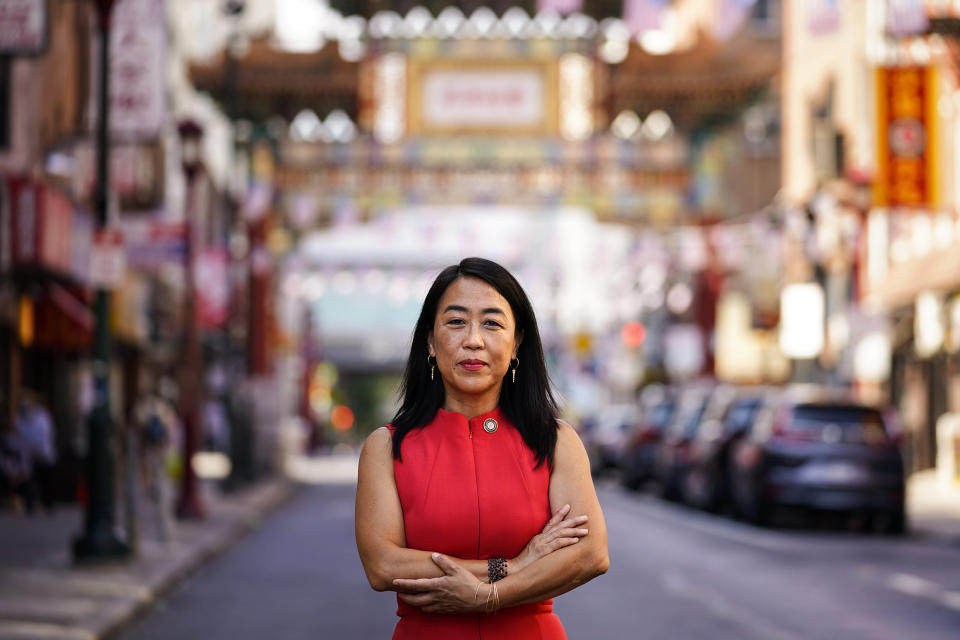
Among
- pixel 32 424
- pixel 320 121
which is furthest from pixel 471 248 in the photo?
pixel 32 424

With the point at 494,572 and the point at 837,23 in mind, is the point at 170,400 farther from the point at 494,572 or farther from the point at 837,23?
the point at 494,572

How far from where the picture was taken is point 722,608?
1363 centimetres

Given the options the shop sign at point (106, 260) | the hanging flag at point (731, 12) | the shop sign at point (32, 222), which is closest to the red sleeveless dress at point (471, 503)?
the shop sign at point (106, 260)

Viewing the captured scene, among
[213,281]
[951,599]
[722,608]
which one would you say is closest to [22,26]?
[722,608]

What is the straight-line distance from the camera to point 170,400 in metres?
54.8

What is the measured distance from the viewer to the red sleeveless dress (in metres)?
4.35

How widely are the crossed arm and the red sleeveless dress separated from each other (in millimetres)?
40

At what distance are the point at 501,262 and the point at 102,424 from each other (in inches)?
248

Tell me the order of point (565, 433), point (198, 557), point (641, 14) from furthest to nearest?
point (641, 14)
point (198, 557)
point (565, 433)

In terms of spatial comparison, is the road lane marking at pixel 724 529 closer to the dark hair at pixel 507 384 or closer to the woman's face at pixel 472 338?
the dark hair at pixel 507 384

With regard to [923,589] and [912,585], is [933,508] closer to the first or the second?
[912,585]

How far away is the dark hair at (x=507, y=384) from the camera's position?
4516 mm

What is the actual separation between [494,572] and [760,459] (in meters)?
19.0

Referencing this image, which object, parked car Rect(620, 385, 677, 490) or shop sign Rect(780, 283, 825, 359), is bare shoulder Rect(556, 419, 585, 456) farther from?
shop sign Rect(780, 283, 825, 359)
